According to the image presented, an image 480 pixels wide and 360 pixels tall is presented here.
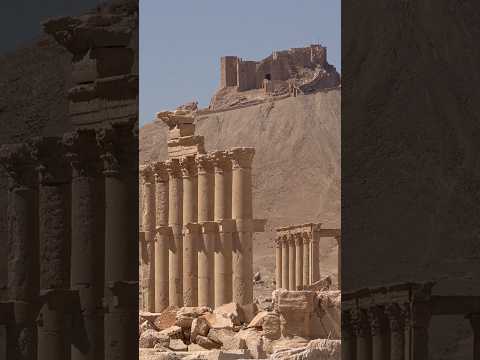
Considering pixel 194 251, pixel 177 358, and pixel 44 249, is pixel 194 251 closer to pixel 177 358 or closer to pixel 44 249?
pixel 177 358

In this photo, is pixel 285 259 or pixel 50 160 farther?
pixel 285 259

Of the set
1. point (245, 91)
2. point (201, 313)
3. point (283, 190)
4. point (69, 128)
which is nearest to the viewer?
point (69, 128)

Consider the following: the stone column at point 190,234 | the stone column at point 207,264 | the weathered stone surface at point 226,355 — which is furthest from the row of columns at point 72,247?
the stone column at point 190,234

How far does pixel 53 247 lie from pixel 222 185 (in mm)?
25544

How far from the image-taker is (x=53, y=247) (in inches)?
220

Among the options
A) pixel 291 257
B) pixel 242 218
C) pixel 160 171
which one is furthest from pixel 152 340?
pixel 291 257

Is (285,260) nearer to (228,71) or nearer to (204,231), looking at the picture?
(204,231)

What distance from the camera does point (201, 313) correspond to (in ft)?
88.8

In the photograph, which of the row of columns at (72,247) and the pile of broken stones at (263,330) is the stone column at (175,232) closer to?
the pile of broken stones at (263,330)

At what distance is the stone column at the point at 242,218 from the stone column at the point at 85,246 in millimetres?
24526

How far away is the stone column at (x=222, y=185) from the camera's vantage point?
1221 inches
